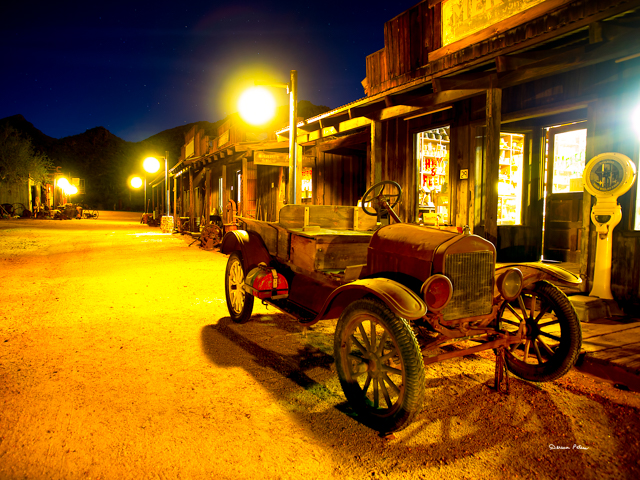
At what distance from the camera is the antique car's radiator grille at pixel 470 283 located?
2.81 metres

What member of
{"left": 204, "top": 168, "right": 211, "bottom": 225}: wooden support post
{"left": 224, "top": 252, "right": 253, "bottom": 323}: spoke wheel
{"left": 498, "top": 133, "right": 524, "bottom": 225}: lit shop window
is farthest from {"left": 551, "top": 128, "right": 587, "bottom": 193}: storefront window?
{"left": 204, "top": 168, "right": 211, "bottom": 225}: wooden support post

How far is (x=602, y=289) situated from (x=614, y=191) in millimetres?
1244

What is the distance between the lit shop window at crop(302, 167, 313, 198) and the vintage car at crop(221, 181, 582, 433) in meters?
10.8

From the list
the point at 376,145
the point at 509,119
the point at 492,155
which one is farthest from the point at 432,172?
the point at 492,155

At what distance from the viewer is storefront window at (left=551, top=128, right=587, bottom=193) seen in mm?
7031

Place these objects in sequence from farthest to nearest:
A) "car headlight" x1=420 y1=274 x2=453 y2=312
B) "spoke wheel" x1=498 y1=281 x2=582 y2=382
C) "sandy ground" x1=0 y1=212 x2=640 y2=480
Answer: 1. "spoke wheel" x1=498 y1=281 x2=582 y2=382
2. "car headlight" x1=420 y1=274 x2=453 y2=312
3. "sandy ground" x1=0 y1=212 x2=640 y2=480

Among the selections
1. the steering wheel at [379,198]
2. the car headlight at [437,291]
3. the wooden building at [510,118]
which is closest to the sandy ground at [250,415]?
the car headlight at [437,291]

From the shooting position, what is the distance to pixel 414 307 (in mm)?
2432

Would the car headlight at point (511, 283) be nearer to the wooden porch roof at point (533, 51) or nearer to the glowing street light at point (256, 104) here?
the wooden porch roof at point (533, 51)

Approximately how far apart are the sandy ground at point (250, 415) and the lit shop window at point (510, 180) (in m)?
4.45

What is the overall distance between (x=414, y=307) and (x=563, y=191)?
20.5 ft

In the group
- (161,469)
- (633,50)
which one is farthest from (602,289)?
(161,469)

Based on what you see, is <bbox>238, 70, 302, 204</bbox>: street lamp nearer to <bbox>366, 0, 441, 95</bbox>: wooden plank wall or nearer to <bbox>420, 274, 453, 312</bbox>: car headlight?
<bbox>366, 0, 441, 95</bbox>: wooden plank wall

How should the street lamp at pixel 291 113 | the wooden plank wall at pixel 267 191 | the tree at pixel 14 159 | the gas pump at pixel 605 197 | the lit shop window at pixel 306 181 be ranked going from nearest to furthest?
1. the gas pump at pixel 605 197
2. the street lamp at pixel 291 113
3. the lit shop window at pixel 306 181
4. the wooden plank wall at pixel 267 191
5. the tree at pixel 14 159
